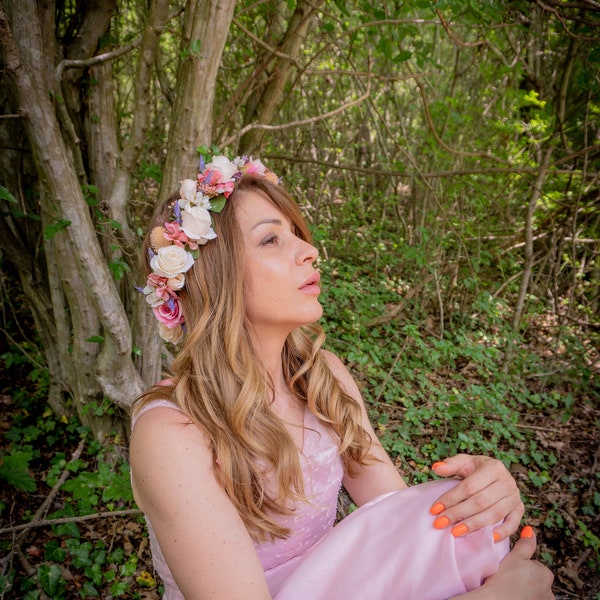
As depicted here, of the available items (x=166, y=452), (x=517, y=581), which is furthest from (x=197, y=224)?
(x=517, y=581)

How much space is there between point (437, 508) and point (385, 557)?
228 mm

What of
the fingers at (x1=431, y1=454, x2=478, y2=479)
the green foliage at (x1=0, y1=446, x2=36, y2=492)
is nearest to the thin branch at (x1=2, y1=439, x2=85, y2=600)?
the green foliage at (x1=0, y1=446, x2=36, y2=492)

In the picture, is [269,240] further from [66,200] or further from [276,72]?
[276,72]

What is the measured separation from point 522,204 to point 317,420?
4.60 m

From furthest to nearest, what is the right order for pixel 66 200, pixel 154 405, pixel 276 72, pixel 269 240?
pixel 276 72
pixel 66 200
pixel 269 240
pixel 154 405

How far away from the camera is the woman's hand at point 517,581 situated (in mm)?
1273

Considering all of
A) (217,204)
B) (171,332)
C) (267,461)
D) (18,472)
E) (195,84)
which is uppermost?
(195,84)

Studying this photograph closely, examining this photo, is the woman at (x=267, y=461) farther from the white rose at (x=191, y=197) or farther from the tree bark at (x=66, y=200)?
the tree bark at (x=66, y=200)

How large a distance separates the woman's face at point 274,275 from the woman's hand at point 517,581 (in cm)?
98

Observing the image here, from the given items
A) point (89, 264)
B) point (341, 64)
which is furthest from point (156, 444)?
point (341, 64)

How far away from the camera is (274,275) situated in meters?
1.67

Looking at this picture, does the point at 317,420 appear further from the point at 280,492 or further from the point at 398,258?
the point at 398,258

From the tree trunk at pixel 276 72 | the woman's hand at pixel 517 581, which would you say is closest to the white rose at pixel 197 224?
the woman's hand at pixel 517 581

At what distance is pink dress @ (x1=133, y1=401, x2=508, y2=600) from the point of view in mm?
1335
